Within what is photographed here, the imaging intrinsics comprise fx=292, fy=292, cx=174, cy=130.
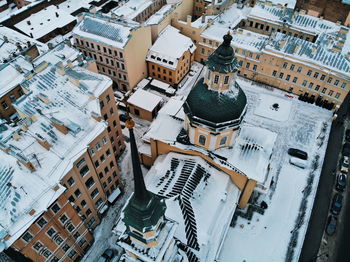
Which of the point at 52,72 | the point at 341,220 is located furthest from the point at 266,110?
the point at 52,72

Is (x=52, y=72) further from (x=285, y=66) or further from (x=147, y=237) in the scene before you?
(x=285, y=66)

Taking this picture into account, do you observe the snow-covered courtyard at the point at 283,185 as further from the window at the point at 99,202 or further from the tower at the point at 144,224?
the window at the point at 99,202

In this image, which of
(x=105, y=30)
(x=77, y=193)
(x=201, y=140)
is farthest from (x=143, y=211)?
(x=105, y=30)

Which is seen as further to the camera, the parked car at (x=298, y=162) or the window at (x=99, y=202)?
the parked car at (x=298, y=162)

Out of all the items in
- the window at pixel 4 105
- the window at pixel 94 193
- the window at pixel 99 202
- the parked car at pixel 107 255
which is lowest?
the parked car at pixel 107 255

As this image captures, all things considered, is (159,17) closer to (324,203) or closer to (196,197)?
(196,197)

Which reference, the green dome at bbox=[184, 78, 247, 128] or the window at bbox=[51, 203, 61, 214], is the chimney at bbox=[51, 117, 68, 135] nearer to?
the window at bbox=[51, 203, 61, 214]

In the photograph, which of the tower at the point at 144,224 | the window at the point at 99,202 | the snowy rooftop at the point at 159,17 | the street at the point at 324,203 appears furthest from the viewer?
the snowy rooftop at the point at 159,17

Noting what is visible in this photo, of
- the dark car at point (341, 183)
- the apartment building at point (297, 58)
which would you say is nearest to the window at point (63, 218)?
the dark car at point (341, 183)
